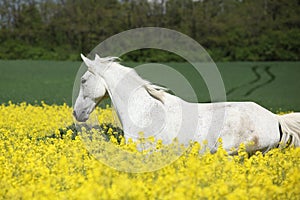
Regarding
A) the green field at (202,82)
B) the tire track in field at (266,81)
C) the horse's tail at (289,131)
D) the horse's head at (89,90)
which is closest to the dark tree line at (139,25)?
the green field at (202,82)

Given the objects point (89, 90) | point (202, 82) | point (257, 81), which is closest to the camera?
point (89, 90)

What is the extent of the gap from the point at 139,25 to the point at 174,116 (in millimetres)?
42869

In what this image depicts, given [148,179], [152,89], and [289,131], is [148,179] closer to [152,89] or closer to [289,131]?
[152,89]

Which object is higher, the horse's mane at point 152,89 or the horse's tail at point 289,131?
the horse's mane at point 152,89

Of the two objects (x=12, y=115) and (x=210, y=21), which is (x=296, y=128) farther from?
(x=210, y=21)

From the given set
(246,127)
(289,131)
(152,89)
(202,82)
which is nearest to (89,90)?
(152,89)

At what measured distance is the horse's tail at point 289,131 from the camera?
768 cm

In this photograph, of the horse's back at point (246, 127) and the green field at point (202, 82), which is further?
the green field at point (202, 82)

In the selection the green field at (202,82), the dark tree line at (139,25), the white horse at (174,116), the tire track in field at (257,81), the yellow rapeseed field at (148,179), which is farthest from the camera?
the dark tree line at (139,25)

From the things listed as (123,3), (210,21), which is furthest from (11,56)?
(210,21)

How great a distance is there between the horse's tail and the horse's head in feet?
8.43

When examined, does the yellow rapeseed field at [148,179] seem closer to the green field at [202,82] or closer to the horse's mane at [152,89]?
the horse's mane at [152,89]

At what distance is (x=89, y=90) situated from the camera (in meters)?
7.71

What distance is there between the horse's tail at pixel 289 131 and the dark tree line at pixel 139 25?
39.2 metres
